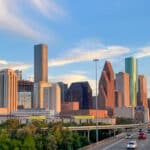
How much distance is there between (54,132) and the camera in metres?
101

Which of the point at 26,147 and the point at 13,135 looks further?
the point at 13,135

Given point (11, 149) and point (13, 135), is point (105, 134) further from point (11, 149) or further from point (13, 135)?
point (11, 149)

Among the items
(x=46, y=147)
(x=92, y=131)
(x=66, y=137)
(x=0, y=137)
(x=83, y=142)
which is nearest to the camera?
(x=0, y=137)

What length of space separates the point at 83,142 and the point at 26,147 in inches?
1408

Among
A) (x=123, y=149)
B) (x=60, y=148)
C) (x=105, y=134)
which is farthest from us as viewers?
Result: (x=105, y=134)

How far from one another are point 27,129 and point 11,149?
28005mm

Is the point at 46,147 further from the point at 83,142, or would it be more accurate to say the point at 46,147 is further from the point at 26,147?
the point at 83,142

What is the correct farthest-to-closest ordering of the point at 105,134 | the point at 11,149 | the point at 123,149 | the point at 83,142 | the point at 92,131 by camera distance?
the point at 105,134, the point at 92,131, the point at 83,142, the point at 11,149, the point at 123,149

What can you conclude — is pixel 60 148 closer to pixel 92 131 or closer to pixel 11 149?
pixel 11 149

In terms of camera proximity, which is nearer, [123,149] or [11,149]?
[123,149]

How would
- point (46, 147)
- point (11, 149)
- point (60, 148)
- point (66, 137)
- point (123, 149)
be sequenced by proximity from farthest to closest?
point (66, 137)
point (60, 148)
point (46, 147)
point (11, 149)
point (123, 149)

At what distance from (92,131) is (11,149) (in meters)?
93.4

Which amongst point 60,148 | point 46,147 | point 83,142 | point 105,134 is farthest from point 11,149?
point 105,134

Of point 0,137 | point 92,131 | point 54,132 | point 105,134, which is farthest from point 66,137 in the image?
point 105,134
